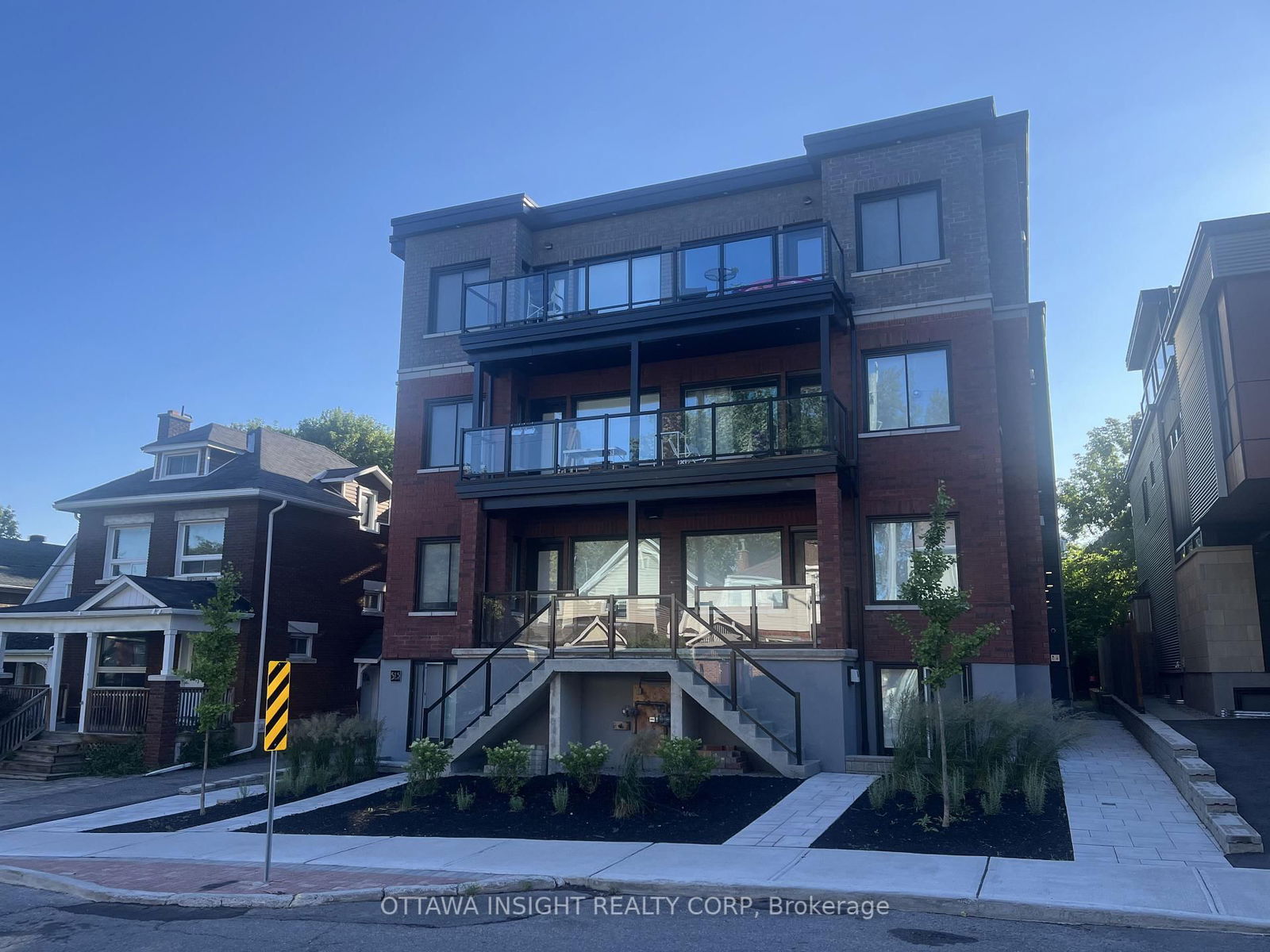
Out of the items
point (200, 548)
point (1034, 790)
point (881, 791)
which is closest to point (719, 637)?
point (881, 791)

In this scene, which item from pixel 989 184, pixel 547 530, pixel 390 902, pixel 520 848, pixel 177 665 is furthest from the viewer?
pixel 177 665

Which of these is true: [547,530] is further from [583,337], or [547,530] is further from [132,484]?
[132,484]

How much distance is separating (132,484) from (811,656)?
65.5 ft

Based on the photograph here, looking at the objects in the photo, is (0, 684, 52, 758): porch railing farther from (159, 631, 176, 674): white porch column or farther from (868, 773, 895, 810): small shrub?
(868, 773, 895, 810): small shrub

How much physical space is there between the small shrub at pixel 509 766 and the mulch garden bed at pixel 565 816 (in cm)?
17

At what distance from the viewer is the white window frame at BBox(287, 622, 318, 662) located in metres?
25.0

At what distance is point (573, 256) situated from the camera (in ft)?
73.5

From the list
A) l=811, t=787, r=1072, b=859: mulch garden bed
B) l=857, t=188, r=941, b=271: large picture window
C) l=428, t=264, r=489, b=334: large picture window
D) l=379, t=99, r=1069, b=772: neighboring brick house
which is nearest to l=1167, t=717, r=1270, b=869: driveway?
l=811, t=787, r=1072, b=859: mulch garden bed

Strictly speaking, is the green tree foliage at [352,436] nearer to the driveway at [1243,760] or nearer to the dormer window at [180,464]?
the dormer window at [180,464]

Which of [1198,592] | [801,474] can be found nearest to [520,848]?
[801,474]

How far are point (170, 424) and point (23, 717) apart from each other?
A: 9229mm

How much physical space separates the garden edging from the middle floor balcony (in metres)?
6.31

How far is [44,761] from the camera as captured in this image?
21.1 meters

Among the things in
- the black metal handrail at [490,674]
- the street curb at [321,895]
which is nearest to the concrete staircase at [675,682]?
the black metal handrail at [490,674]
